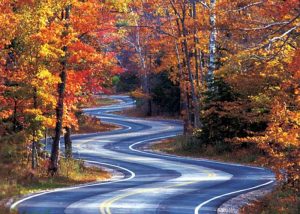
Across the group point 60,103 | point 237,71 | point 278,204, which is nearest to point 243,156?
point 60,103

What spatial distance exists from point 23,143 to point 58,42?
5.27 m

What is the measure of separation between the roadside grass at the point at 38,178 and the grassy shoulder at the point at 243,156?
8768 mm

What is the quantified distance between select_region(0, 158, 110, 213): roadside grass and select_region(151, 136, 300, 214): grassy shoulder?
28.8 ft

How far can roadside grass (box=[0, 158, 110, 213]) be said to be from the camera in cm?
2470

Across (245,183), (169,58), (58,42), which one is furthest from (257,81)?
(169,58)

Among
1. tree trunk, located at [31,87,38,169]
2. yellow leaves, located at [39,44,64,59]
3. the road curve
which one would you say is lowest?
the road curve

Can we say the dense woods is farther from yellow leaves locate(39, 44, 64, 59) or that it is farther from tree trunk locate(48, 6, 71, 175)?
yellow leaves locate(39, 44, 64, 59)

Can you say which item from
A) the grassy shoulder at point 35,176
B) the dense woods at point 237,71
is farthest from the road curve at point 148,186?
the dense woods at point 237,71

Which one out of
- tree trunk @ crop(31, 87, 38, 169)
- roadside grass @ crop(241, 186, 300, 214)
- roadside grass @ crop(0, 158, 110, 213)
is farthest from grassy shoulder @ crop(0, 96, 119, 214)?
roadside grass @ crop(241, 186, 300, 214)

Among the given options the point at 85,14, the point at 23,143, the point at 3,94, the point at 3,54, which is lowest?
the point at 23,143

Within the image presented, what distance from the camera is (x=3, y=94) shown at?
86.7ft

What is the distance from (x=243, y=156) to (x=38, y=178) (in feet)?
49.5

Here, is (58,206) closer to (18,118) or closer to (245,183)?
(18,118)

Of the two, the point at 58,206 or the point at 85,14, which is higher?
the point at 85,14
